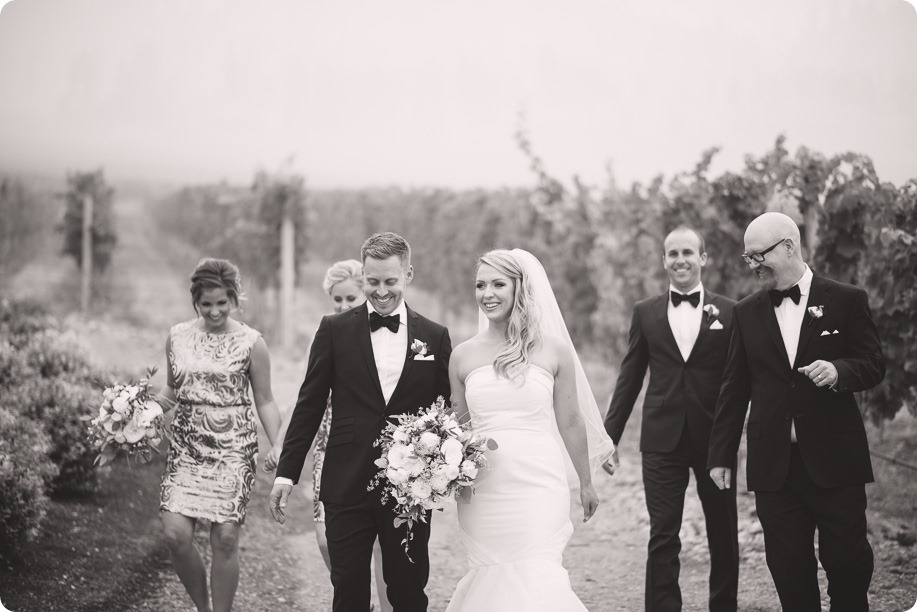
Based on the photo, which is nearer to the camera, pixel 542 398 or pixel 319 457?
pixel 542 398

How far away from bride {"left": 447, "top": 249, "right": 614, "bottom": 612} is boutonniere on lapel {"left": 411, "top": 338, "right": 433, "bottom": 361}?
0.14 meters

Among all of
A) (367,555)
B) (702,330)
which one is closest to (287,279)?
(702,330)

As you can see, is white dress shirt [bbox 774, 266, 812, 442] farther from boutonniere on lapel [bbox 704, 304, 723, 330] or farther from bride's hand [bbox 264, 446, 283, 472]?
bride's hand [bbox 264, 446, 283, 472]

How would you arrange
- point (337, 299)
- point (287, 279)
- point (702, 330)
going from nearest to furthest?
point (702, 330) → point (337, 299) → point (287, 279)

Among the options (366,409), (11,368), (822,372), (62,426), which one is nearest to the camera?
(822,372)

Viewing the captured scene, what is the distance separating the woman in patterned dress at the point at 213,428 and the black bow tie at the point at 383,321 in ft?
3.43

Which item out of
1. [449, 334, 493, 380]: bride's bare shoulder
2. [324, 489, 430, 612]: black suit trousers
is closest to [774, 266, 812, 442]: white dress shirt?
[449, 334, 493, 380]: bride's bare shoulder

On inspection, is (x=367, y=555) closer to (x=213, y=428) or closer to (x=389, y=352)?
(x=389, y=352)

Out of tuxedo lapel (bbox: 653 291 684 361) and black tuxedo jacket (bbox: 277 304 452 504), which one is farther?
tuxedo lapel (bbox: 653 291 684 361)

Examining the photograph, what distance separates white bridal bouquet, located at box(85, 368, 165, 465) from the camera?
4.65 metres

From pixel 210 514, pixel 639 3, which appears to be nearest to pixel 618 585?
pixel 210 514

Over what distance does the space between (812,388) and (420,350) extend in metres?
1.88

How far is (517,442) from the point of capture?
4.01 m

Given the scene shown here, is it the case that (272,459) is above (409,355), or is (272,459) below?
below
